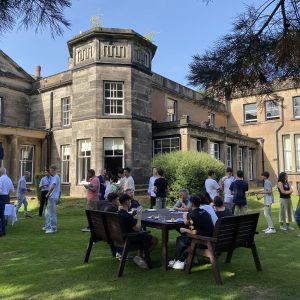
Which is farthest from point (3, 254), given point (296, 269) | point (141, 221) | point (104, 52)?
point (104, 52)

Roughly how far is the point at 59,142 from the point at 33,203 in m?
6.43

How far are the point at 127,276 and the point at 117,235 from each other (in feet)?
2.28

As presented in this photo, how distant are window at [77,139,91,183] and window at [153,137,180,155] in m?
4.84

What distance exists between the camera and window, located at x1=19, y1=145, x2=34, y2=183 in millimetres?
23516

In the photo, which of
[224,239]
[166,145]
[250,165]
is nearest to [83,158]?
[166,145]

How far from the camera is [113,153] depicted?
781 inches

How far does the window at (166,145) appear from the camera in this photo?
22453 mm

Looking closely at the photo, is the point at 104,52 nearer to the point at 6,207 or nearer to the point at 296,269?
the point at 6,207

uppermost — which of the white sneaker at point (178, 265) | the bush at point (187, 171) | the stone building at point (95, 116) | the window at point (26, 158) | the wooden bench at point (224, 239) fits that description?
the stone building at point (95, 116)

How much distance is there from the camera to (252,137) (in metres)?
32.9

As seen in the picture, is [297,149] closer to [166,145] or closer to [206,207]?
[166,145]

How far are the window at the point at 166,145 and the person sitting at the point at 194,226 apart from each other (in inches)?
635

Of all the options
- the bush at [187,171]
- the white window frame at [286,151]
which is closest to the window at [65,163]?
the bush at [187,171]

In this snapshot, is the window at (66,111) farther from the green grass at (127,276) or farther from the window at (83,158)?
the green grass at (127,276)
